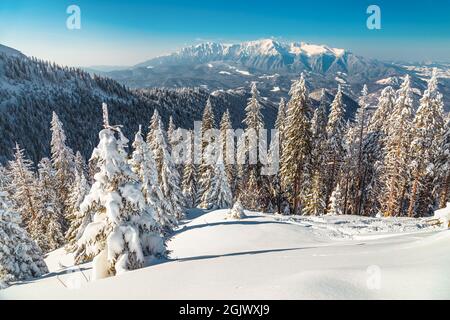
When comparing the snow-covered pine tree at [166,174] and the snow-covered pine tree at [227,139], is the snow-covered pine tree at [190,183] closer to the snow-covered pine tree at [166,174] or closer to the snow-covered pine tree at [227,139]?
the snow-covered pine tree at [227,139]

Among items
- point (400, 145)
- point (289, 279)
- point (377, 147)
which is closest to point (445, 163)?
point (400, 145)

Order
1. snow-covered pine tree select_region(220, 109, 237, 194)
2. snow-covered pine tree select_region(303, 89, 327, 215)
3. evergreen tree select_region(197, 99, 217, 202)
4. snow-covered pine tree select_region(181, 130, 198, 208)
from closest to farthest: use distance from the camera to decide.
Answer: snow-covered pine tree select_region(303, 89, 327, 215) < evergreen tree select_region(197, 99, 217, 202) < snow-covered pine tree select_region(220, 109, 237, 194) < snow-covered pine tree select_region(181, 130, 198, 208)

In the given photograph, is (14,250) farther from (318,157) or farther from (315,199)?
(318,157)

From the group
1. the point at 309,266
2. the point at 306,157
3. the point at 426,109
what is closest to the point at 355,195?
the point at 306,157

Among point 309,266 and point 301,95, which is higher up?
point 301,95

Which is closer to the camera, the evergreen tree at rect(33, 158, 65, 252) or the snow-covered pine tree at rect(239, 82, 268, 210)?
the evergreen tree at rect(33, 158, 65, 252)

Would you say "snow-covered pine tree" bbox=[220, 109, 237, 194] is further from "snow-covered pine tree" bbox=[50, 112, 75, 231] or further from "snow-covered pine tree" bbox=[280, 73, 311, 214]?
"snow-covered pine tree" bbox=[50, 112, 75, 231]

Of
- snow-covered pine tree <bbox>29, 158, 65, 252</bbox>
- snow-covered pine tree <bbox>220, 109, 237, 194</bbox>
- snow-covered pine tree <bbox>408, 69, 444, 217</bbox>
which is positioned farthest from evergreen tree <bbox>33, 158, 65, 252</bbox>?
snow-covered pine tree <bbox>408, 69, 444, 217</bbox>
